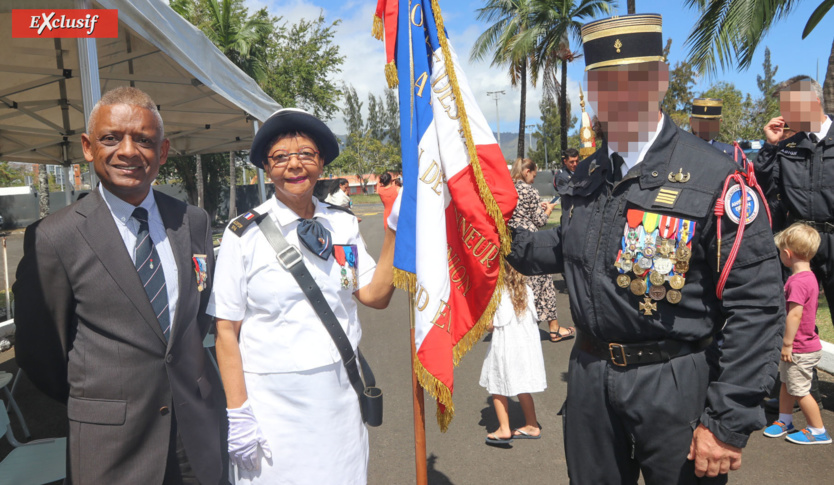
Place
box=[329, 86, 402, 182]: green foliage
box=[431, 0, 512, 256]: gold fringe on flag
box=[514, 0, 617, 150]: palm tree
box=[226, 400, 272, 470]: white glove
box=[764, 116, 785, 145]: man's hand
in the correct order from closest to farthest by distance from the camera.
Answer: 1. box=[226, 400, 272, 470]: white glove
2. box=[431, 0, 512, 256]: gold fringe on flag
3. box=[764, 116, 785, 145]: man's hand
4. box=[514, 0, 617, 150]: palm tree
5. box=[329, 86, 402, 182]: green foliage

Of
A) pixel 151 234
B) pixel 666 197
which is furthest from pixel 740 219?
pixel 151 234

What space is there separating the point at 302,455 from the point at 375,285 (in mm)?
779

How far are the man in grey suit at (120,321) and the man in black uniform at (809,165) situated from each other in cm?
447

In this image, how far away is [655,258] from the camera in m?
1.95

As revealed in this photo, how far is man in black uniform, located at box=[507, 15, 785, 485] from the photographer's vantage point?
71.1 inches

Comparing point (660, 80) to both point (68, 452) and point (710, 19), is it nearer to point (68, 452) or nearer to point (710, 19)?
point (68, 452)

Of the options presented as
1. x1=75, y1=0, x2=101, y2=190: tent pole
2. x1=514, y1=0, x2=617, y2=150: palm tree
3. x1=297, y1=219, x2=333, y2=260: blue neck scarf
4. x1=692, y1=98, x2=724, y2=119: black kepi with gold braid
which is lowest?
x1=297, y1=219, x2=333, y2=260: blue neck scarf

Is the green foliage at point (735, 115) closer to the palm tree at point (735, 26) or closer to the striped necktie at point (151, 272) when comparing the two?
the palm tree at point (735, 26)

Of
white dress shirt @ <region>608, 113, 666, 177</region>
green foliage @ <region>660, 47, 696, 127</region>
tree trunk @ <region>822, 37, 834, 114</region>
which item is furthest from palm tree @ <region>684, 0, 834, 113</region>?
green foliage @ <region>660, 47, 696, 127</region>

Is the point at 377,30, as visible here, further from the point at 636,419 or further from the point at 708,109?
the point at 708,109

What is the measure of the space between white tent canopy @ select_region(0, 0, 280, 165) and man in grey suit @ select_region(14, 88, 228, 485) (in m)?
2.08

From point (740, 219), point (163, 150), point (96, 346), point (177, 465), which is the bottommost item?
point (177, 465)

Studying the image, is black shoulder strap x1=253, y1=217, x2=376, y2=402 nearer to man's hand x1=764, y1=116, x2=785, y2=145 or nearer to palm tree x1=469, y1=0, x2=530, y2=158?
man's hand x1=764, y1=116, x2=785, y2=145

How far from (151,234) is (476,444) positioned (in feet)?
9.84
